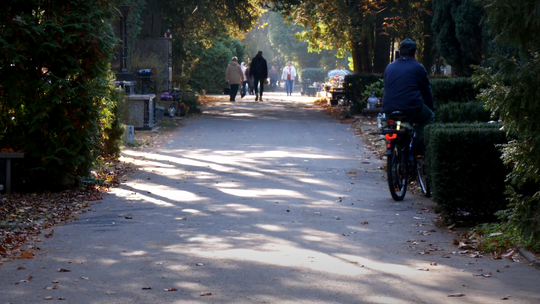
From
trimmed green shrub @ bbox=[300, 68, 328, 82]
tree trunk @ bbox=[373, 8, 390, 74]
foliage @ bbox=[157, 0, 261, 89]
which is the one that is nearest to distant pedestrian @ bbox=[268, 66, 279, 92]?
trimmed green shrub @ bbox=[300, 68, 328, 82]

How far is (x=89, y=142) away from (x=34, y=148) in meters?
0.70

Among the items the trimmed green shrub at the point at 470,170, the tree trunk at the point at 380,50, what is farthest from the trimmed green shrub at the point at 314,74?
the trimmed green shrub at the point at 470,170

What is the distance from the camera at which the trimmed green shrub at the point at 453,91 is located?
13.6m

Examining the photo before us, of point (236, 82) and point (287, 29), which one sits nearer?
point (236, 82)

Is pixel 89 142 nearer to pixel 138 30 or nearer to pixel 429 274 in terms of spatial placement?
pixel 429 274

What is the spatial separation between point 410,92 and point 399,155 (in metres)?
0.79

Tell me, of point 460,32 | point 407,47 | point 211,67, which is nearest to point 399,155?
point 407,47

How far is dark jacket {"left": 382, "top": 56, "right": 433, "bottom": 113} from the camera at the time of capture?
9.74 meters

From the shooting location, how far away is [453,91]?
13734 millimetres

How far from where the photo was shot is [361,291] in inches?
221

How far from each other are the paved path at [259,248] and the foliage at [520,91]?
48cm

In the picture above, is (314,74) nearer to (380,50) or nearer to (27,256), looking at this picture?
(380,50)

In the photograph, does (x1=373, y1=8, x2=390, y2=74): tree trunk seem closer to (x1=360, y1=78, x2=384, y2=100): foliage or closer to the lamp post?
(x1=360, y1=78, x2=384, y2=100): foliage

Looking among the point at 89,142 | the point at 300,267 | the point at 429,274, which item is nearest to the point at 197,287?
the point at 300,267
